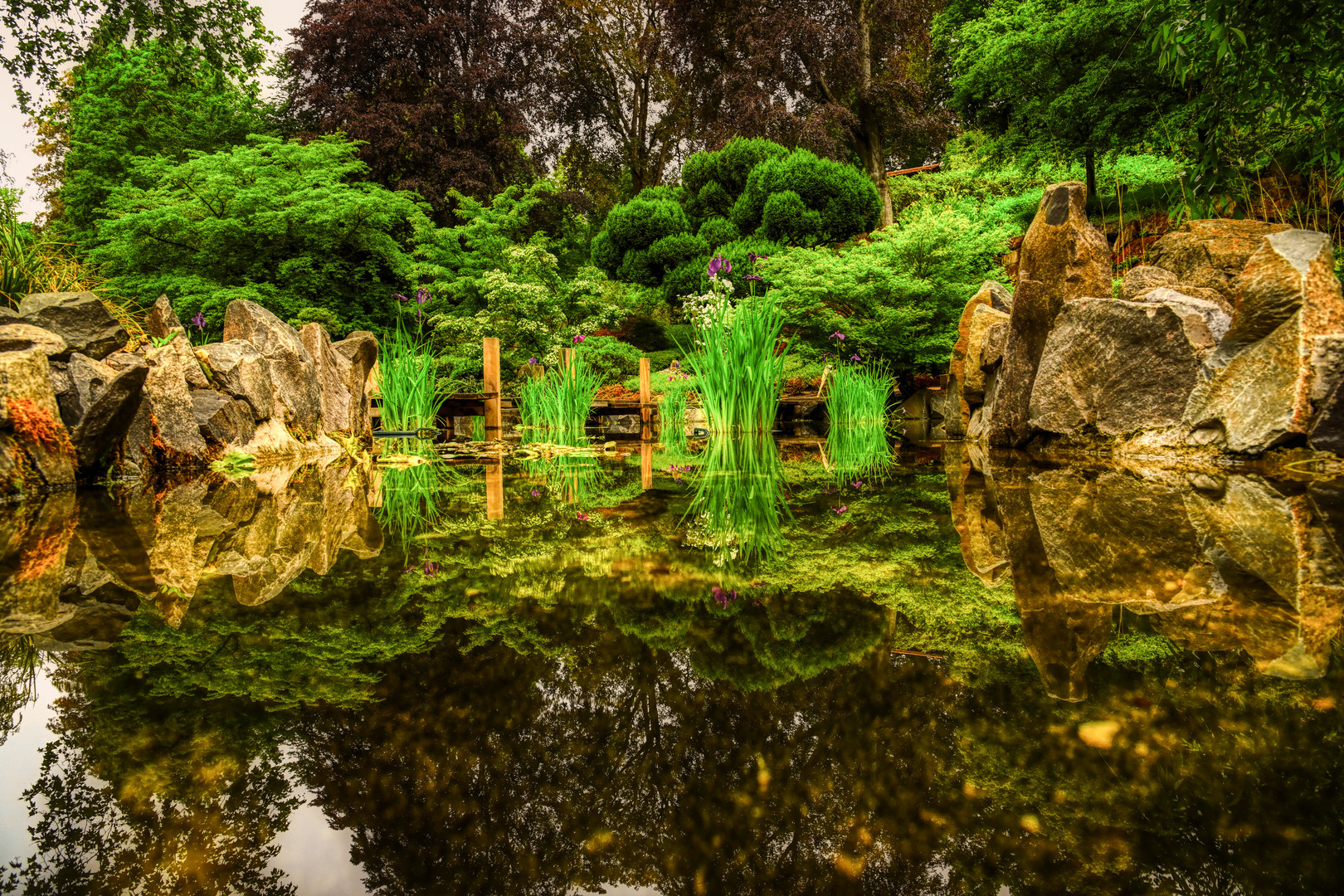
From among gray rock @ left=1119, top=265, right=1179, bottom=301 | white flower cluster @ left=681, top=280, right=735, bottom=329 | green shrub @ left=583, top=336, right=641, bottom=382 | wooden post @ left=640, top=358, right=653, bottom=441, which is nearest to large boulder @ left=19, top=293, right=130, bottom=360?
white flower cluster @ left=681, top=280, right=735, bottom=329

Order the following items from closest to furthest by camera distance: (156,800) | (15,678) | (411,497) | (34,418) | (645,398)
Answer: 1. (156,800)
2. (15,678)
3. (411,497)
4. (34,418)
5. (645,398)

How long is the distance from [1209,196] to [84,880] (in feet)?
17.2

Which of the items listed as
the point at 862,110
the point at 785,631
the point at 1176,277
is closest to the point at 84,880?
the point at 785,631

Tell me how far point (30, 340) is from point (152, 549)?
2237mm

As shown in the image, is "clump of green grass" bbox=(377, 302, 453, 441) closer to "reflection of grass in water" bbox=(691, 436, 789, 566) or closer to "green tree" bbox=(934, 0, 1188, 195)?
"reflection of grass in water" bbox=(691, 436, 789, 566)

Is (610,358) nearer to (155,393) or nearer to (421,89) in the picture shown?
(155,393)

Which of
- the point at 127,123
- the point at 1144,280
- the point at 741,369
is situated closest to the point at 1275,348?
the point at 1144,280

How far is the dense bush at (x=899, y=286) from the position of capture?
8.14 metres

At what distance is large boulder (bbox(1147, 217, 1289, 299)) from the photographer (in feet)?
16.7

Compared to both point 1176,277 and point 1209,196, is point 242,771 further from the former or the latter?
point 1176,277

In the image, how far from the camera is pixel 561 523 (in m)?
2.15

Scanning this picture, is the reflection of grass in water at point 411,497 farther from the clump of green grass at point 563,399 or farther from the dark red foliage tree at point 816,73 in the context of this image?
the dark red foliage tree at point 816,73

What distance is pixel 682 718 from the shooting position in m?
0.79

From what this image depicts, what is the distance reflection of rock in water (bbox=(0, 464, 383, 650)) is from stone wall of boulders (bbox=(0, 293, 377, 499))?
1.24 ft
